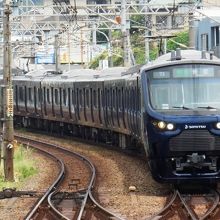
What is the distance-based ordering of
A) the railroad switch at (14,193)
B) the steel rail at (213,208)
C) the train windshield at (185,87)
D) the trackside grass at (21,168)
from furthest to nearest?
the trackside grass at (21,168) < the railroad switch at (14,193) < the train windshield at (185,87) < the steel rail at (213,208)

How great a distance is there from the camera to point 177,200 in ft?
48.3

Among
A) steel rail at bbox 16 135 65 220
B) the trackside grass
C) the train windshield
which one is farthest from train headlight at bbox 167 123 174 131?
the trackside grass

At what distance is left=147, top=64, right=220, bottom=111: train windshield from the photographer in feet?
51.5

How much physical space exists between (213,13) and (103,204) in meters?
32.2

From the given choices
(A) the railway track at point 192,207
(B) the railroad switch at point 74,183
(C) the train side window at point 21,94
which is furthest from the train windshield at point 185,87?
(C) the train side window at point 21,94

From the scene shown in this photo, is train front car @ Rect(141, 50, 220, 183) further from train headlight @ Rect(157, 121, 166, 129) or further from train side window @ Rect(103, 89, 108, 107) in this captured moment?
train side window @ Rect(103, 89, 108, 107)

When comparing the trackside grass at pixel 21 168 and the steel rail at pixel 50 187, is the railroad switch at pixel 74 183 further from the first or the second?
the trackside grass at pixel 21 168

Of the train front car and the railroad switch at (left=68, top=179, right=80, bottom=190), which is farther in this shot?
the railroad switch at (left=68, top=179, right=80, bottom=190)

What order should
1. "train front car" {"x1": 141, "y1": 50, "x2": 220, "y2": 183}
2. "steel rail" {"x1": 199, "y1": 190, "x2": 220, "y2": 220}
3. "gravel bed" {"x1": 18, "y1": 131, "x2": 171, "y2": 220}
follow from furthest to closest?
"train front car" {"x1": 141, "y1": 50, "x2": 220, "y2": 183}
"gravel bed" {"x1": 18, "y1": 131, "x2": 171, "y2": 220}
"steel rail" {"x1": 199, "y1": 190, "x2": 220, "y2": 220}

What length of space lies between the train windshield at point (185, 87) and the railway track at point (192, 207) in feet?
5.01

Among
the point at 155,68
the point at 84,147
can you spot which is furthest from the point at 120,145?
the point at 155,68

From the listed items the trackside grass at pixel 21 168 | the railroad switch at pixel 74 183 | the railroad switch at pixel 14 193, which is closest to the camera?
the railroad switch at pixel 14 193

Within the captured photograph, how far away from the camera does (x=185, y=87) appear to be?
52.3 feet

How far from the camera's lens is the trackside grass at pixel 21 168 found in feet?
61.5
